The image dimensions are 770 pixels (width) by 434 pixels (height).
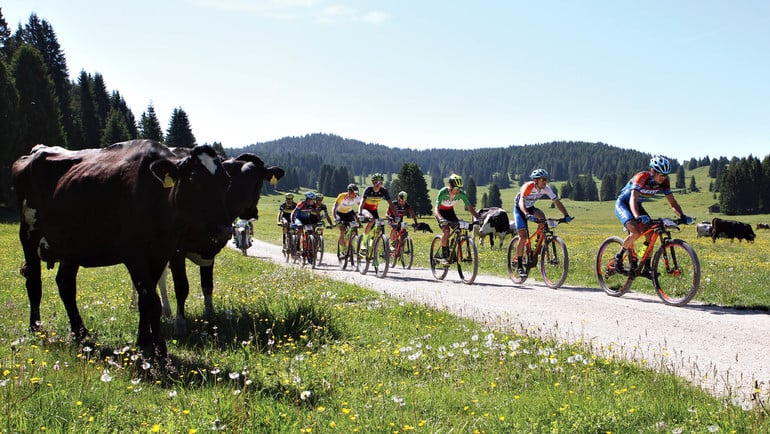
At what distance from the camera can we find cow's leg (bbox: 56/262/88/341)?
7.31 meters

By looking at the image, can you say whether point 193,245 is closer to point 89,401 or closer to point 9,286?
point 89,401

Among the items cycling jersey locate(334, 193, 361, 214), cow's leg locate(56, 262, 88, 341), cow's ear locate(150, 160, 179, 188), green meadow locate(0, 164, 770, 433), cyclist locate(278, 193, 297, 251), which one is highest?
cow's ear locate(150, 160, 179, 188)

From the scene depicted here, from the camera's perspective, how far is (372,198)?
17203 millimetres

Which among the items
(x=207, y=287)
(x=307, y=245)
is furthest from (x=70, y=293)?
(x=307, y=245)

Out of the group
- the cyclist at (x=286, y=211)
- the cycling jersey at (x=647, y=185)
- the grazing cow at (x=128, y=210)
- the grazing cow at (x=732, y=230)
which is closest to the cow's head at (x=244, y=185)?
the grazing cow at (x=128, y=210)

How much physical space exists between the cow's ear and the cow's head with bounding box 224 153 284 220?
1.12 meters

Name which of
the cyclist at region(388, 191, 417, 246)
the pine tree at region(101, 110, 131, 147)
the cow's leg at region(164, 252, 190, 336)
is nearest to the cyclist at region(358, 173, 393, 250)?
the cyclist at region(388, 191, 417, 246)

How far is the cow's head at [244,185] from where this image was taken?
285 inches

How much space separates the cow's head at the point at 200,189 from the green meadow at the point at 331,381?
1.50 metres

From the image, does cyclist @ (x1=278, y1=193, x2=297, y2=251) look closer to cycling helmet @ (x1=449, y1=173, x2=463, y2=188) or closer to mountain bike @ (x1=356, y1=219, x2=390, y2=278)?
mountain bike @ (x1=356, y1=219, x2=390, y2=278)

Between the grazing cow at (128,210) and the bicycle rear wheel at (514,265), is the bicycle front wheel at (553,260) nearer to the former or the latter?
the bicycle rear wheel at (514,265)

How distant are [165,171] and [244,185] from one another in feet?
4.62

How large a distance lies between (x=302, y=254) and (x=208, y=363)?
15105mm

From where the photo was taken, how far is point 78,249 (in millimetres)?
6918
